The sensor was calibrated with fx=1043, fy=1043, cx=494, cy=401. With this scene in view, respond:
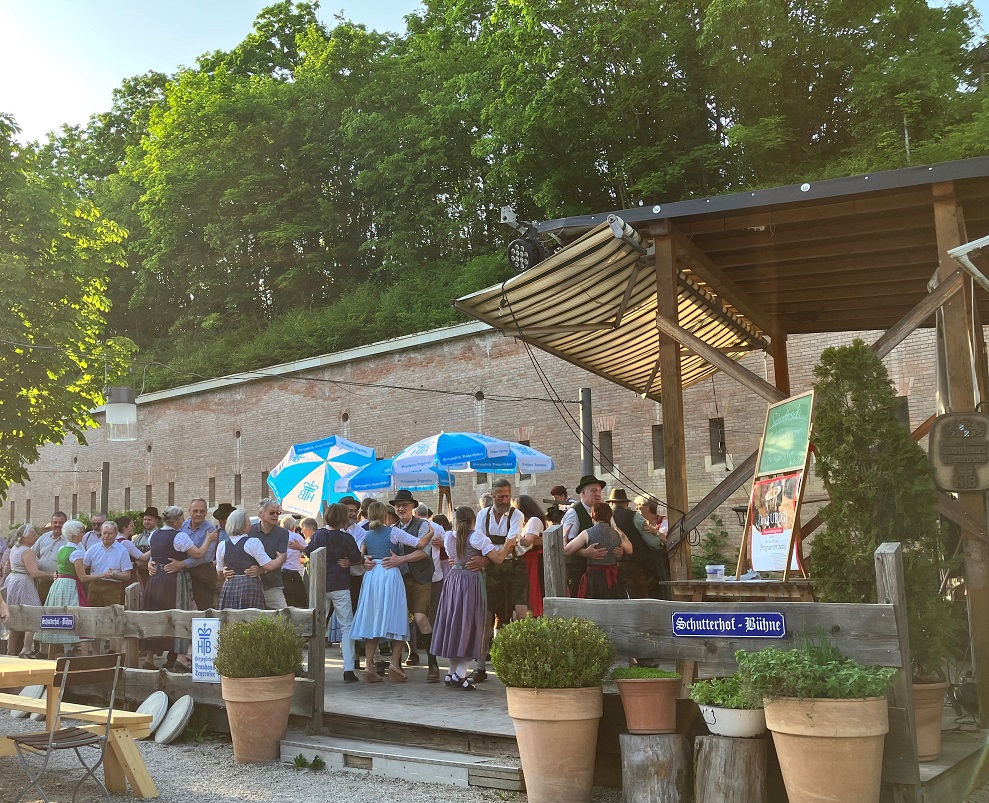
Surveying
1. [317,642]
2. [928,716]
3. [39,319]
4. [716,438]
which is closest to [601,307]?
[317,642]

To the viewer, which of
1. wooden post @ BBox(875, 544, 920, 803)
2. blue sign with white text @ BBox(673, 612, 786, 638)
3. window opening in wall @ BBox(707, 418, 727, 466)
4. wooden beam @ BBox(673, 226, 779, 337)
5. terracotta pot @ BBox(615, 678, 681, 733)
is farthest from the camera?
window opening in wall @ BBox(707, 418, 727, 466)

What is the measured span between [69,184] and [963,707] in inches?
703

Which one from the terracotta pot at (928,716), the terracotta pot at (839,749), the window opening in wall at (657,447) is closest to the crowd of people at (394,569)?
the terracotta pot at (928,716)

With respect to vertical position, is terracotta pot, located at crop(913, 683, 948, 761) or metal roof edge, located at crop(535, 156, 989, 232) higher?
metal roof edge, located at crop(535, 156, 989, 232)

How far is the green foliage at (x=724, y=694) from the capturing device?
5922mm

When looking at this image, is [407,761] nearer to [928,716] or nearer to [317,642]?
[317,642]

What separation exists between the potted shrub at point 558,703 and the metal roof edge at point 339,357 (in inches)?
670

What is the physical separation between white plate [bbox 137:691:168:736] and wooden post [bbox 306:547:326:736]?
1.73 metres

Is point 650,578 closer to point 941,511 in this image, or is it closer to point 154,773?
point 941,511

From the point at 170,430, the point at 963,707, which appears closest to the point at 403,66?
the point at 170,430

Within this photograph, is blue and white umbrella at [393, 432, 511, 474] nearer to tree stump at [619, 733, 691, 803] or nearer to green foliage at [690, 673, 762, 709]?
tree stump at [619, 733, 691, 803]

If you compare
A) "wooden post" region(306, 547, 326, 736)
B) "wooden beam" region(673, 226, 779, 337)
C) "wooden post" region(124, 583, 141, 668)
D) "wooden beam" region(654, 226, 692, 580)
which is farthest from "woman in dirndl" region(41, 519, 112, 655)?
"wooden beam" region(673, 226, 779, 337)

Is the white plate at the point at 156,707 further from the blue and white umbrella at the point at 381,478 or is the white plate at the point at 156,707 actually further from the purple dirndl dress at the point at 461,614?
the blue and white umbrella at the point at 381,478

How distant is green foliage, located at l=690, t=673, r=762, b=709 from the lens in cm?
592
